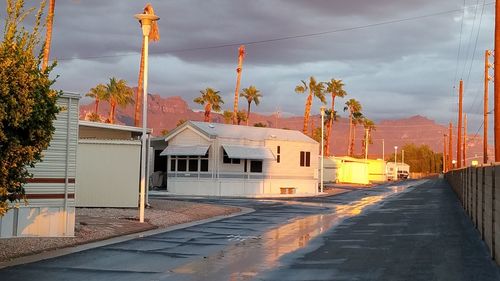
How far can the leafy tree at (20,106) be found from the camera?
35.3ft

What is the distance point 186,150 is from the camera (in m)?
42.2

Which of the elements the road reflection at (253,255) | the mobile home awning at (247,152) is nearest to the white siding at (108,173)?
the road reflection at (253,255)

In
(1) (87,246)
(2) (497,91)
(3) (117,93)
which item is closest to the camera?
(1) (87,246)

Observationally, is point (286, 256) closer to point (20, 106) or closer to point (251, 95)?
point (20, 106)

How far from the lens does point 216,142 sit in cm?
4216

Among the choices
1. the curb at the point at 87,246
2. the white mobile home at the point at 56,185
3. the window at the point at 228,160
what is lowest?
the curb at the point at 87,246

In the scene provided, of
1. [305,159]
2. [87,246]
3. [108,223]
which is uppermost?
[305,159]

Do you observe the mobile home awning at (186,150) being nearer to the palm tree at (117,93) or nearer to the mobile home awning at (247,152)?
the mobile home awning at (247,152)

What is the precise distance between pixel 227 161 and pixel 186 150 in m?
2.99

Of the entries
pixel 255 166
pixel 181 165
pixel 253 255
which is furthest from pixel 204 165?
pixel 253 255

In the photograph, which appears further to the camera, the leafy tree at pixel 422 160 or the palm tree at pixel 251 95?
the leafy tree at pixel 422 160

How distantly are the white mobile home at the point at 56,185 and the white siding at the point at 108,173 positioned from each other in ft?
28.7

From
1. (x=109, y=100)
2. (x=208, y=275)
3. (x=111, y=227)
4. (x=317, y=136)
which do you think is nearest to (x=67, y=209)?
(x=111, y=227)

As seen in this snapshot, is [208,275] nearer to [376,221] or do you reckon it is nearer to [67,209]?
[67,209]
